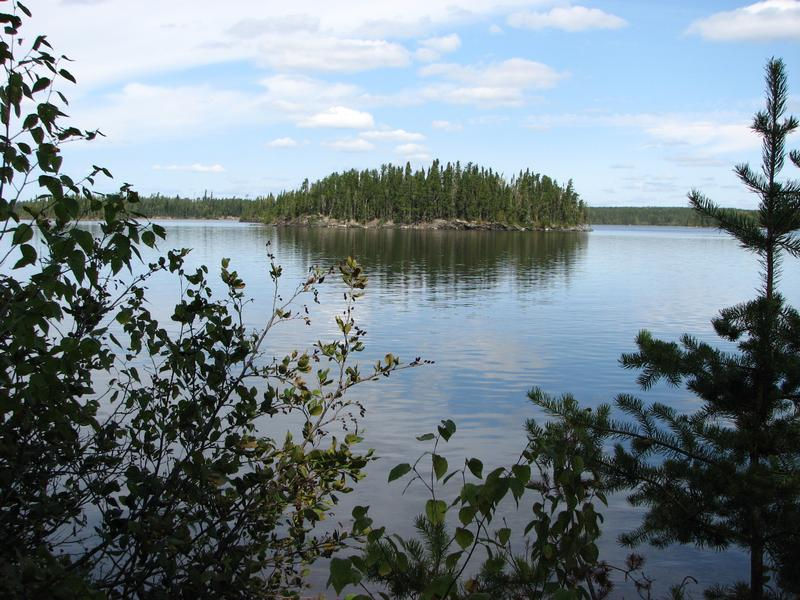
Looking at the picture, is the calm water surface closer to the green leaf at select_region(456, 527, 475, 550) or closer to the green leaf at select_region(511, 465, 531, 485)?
the green leaf at select_region(511, 465, 531, 485)

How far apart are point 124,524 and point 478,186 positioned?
563 feet

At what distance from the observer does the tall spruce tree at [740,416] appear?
509 centimetres

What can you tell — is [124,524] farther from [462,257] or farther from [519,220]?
[519,220]

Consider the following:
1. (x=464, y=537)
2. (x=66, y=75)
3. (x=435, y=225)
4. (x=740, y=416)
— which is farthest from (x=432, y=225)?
(x=464, y=537)

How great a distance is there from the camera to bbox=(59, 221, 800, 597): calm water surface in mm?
10078

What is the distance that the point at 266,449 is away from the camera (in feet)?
13.5

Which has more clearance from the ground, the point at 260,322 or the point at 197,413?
the point at 197,413

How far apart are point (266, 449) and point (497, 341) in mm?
18034

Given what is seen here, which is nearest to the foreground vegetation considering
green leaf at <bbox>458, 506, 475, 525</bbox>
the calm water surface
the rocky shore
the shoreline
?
green leaf at <bbox>458, 506, 475, 525</bbox>

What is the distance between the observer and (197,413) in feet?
12.2

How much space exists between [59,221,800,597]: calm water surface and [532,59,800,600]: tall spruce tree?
2901mm

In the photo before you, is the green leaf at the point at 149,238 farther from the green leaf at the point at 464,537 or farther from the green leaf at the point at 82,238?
the green leaf at the point at 464,537

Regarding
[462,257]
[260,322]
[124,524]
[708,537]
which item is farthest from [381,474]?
[462,257]

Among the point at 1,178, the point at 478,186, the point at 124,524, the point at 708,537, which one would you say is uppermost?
the point at 478,186
